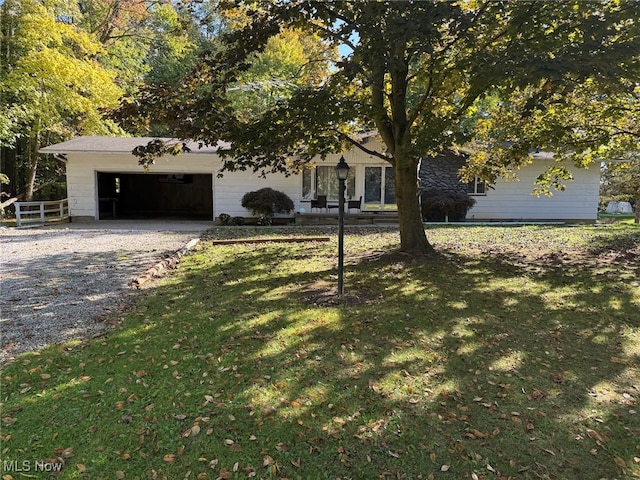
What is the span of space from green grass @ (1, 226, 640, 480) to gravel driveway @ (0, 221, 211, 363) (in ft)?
1.57

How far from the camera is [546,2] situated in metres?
5.73

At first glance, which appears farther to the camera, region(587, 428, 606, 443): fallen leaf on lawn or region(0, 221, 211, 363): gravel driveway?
region(0, 221, 211, 363): gravel driveway

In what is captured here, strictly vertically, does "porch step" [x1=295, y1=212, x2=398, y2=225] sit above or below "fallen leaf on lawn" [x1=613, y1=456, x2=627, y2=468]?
above

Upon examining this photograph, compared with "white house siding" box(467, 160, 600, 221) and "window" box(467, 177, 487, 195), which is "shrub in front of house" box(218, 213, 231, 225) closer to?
"white house siding" box(467, 160, 600, 221)

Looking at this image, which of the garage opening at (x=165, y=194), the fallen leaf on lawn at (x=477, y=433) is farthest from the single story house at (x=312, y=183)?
the fallen leaf on lawn at (x=477, y=433)

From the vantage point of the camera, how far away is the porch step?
15.5 m

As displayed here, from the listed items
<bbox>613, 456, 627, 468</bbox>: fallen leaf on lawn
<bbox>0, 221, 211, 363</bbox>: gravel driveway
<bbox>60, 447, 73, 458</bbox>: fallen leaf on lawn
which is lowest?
<bbox>613, 456, 627, 468</bbox>: fallen leaf on lawn

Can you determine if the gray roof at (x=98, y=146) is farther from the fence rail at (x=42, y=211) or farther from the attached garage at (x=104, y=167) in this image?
the fence rail at (x=42, y=211)

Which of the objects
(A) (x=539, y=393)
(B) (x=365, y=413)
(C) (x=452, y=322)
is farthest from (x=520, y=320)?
(B) (x=365, y=413)

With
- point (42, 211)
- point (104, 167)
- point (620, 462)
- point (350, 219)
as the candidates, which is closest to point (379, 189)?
→ point (350, 219)

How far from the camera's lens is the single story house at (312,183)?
1557cm

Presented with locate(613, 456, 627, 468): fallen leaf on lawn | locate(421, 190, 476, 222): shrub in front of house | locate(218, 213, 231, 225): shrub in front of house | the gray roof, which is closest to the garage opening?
the gray roof

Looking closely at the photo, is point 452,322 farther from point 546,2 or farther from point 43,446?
point 546,2

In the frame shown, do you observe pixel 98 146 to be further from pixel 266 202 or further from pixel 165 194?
pixel 165 194
